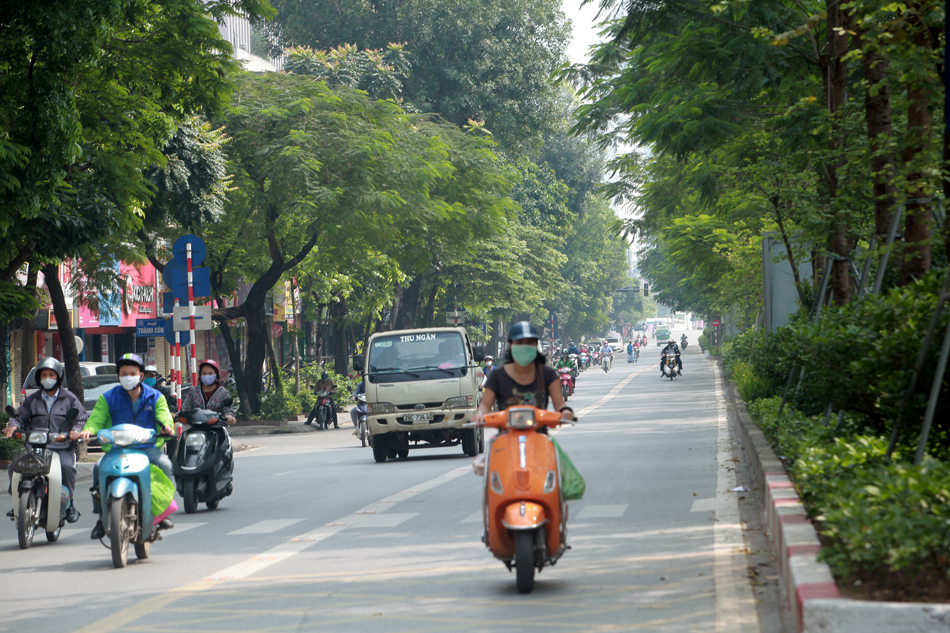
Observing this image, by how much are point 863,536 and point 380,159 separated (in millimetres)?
23931

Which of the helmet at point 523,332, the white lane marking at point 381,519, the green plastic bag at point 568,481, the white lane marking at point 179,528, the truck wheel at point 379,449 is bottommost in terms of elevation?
the white lane marking at point 179,528

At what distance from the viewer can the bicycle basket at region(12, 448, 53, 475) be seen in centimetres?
1001

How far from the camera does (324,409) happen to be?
1180 inches

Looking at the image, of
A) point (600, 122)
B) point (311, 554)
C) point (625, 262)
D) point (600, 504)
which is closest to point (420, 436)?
point (600, 122)

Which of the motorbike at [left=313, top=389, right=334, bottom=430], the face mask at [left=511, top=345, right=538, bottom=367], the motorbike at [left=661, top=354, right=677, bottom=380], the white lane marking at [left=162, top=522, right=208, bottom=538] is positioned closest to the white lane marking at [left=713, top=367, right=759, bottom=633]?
the face mask at [left=511, top=345, right=538, bottom=367]

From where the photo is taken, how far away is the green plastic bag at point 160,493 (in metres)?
8.90

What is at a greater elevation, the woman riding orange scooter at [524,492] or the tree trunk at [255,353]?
the tree trunk at [255,353]

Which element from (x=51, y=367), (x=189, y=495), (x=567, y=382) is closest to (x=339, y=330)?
(x=567, y=382)

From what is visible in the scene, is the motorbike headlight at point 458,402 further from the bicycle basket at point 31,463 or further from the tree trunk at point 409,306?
the tree trunk at point 409,306

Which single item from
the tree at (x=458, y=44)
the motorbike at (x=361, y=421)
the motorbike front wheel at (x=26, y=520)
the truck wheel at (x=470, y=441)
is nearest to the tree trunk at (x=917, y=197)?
the motorbike front wheel at (x=26, y=520)

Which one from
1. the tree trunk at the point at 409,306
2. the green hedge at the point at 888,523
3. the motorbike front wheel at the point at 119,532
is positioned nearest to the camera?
the green hedge at the point at 888,523

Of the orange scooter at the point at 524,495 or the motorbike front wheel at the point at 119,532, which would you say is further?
the motorbike front wheel at the point at 119,532

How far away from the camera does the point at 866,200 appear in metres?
13.5

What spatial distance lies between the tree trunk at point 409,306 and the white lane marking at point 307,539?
3087cm
